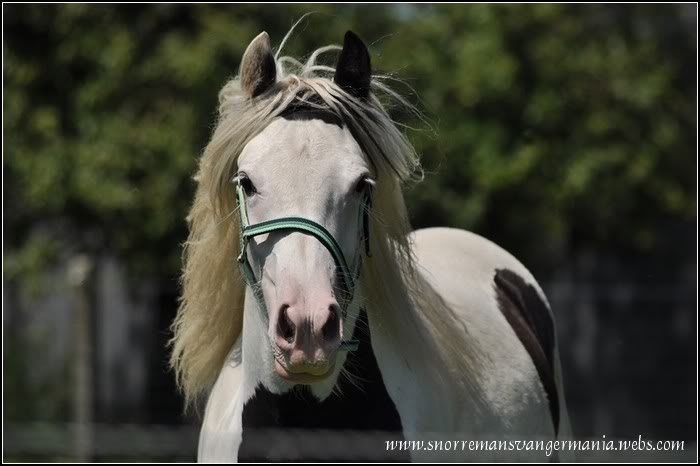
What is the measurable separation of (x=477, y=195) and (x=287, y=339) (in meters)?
6.78

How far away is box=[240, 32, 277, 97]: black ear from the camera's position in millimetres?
2635

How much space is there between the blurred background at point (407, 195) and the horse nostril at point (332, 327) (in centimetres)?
550

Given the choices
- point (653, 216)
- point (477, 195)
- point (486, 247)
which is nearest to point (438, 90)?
point (477, 195)

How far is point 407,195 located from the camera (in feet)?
25.2

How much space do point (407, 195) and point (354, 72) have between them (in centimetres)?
504

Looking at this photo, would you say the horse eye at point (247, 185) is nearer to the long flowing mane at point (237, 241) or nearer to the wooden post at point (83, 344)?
the long flowing mane at point (237, 241)

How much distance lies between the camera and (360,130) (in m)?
2.55

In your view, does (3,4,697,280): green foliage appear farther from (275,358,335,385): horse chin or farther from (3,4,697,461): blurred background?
(275,358,335,385): horse chin

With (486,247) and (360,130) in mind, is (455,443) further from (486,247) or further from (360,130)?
(486,247)

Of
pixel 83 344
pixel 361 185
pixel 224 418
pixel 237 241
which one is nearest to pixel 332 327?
pixel 361 185

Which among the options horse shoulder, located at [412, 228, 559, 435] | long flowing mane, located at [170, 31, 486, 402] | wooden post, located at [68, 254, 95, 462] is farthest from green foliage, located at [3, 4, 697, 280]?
long flowing mane, located at [170, 31, 486, 402]

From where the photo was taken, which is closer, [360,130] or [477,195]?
[360,130]

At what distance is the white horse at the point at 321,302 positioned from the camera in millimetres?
2289

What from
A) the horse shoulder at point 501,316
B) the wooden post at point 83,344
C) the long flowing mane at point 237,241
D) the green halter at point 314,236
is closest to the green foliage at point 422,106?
the wooden post at point 83,344
